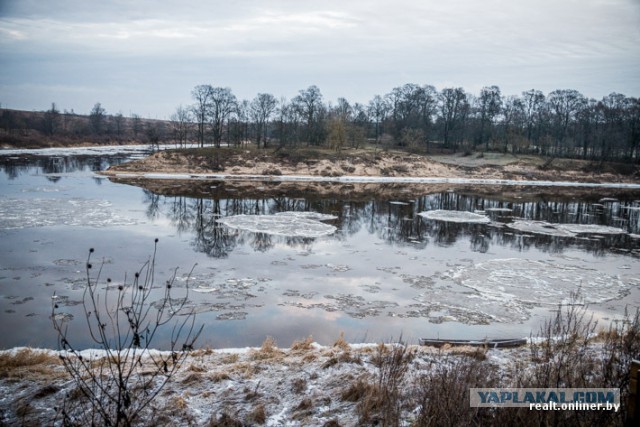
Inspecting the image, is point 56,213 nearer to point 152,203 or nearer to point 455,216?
point 152,203

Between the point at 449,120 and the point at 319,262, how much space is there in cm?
7805

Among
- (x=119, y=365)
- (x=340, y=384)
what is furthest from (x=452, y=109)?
(x=119, y=365)

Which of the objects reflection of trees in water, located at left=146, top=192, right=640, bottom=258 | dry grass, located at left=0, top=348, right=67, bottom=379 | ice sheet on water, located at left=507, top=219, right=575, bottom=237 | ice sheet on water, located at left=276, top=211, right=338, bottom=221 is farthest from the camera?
ice sheet on water, located at left=276, top=211, right=338, bottom=221

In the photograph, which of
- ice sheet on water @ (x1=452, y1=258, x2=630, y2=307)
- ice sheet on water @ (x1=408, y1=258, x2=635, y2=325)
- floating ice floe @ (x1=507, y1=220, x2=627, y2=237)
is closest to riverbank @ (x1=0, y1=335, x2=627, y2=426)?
ice sheet on water @ (x1=408, y1=258, x2=635, y2=325)

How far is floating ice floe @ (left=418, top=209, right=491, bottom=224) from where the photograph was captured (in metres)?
29.7

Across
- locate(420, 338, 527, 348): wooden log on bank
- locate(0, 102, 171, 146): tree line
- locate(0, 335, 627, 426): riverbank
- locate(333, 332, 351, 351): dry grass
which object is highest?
locate(0, 102, 171, 146): tree line

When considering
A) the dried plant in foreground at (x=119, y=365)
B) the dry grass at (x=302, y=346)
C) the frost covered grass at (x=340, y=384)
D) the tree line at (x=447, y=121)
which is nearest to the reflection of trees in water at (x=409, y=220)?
the dried plant in foreground at (x=119, y=365)

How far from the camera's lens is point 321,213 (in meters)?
30.0

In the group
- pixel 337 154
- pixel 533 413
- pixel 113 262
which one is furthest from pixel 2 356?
pixel 337 154

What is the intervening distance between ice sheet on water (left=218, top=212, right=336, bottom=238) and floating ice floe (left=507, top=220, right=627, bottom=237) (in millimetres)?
12487

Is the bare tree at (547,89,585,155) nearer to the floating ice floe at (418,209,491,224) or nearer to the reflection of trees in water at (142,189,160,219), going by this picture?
the floating ice floe at (418,209,491,224)

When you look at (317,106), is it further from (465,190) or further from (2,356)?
(2,356)

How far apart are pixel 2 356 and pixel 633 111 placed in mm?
103053

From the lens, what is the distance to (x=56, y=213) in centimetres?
2594
